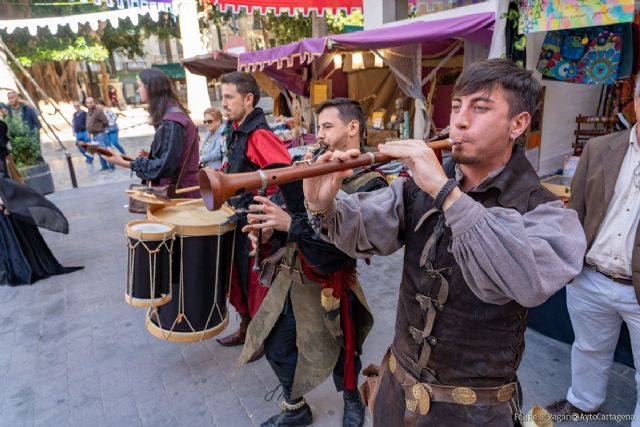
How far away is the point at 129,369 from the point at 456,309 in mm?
2933

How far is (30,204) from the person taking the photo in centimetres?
460

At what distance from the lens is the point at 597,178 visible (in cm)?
231

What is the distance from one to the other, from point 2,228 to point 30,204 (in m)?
0.53

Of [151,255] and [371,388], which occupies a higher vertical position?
[151,255]

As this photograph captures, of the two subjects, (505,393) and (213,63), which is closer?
(505,393)

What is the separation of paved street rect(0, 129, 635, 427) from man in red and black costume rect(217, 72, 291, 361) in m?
0.64

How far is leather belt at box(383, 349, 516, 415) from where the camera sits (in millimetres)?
1389

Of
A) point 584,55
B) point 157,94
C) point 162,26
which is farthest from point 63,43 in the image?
point 584,55

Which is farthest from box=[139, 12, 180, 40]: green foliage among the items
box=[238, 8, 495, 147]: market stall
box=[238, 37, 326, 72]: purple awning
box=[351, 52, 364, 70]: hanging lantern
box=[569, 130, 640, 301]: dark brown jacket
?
box=[569, 130, 640, 301]: dark brown jacket

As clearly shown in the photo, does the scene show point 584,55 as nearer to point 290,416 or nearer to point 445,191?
point 445,191

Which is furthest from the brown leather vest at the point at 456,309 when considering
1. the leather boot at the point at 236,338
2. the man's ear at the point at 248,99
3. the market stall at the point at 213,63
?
the market stall at the point at 213,63

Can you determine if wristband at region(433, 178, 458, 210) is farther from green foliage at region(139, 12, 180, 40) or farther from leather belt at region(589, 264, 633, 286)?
green foliage at region(139, 12, 180, 40)

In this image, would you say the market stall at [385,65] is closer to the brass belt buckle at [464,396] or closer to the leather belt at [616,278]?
the leather belt at [616,278]

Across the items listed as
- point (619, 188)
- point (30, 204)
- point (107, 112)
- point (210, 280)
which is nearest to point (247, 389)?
point (210, 280)
